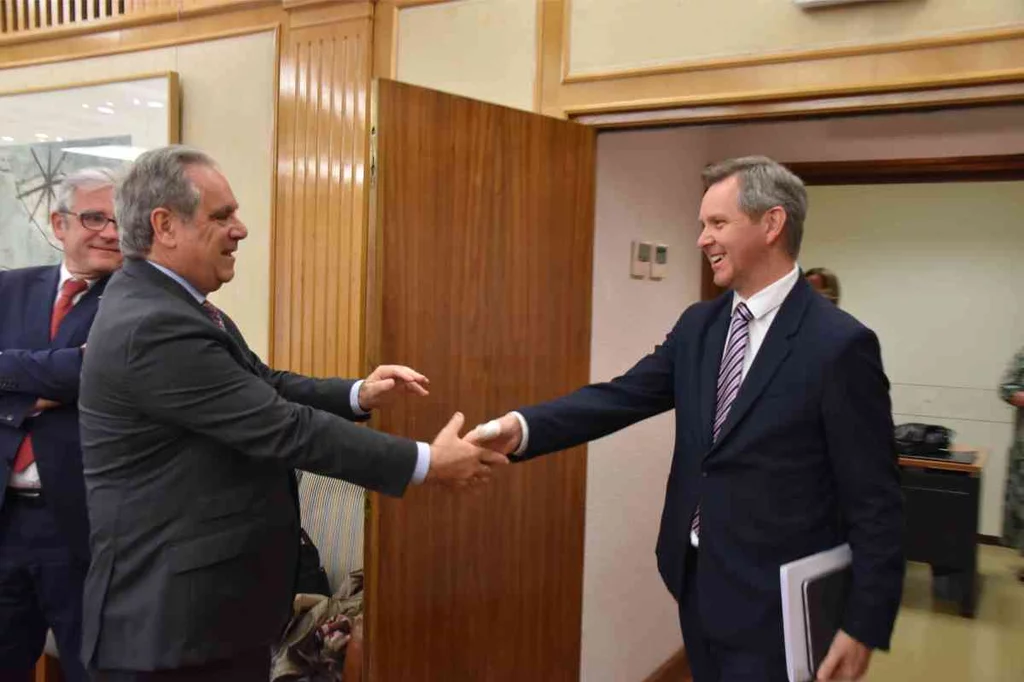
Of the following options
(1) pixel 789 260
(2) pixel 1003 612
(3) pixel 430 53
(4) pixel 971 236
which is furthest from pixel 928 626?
(3) pixel 430 53

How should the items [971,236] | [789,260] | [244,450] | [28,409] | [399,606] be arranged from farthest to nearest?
1. [971,236]
2. [399,606]
3. [28,409]
4. [789,260]
5. [244,450]

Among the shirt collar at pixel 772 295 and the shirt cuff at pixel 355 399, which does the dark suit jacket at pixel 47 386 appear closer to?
the shirt cuff at pixel 355 399

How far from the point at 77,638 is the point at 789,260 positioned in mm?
1777

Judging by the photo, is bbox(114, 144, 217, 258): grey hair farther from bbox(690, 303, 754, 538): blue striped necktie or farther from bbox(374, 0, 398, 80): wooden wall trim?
bbox(374, 0, 398, 80): wooden wall trim

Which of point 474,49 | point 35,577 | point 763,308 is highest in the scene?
point 474,49

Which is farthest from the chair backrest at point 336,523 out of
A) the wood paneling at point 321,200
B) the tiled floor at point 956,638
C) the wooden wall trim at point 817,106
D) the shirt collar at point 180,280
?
the tiled floor at point 956,638

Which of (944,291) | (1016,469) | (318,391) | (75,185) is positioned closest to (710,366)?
(318,391)

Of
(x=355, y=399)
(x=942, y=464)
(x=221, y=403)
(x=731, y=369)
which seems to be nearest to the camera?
(x=221, y=403)

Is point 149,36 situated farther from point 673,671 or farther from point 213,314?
point 673,671

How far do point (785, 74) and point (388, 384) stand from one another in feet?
4.10

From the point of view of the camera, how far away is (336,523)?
2.74 metres

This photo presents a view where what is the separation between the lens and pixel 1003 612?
4078 mm

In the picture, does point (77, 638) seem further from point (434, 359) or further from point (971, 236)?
point (971, 236)

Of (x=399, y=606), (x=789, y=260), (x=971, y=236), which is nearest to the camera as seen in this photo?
(x=789, y=260)
